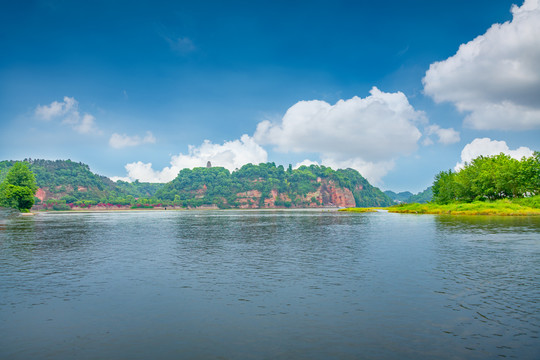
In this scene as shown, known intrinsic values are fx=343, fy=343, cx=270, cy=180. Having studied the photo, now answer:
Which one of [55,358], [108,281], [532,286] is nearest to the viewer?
[55,358]

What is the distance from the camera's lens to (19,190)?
417 feet

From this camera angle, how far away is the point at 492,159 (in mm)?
126438

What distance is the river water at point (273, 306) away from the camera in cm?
1267

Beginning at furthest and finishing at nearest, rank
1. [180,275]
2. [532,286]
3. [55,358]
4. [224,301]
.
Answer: [180,275], [532,286], [224,301], [55,358]

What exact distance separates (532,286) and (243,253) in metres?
23.2

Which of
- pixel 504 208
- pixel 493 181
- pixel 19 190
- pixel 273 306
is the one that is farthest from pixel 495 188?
pixel 19 190

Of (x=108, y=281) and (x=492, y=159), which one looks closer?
(x=108, y=281)

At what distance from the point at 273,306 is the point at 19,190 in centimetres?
14398

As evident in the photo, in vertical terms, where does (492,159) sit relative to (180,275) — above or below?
above

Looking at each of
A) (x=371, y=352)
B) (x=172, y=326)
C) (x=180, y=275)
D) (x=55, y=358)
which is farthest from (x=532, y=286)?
(x=55, y=358)

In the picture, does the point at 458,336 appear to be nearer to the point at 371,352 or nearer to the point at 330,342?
the point at 371,352

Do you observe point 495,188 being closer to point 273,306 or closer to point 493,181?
point 493,181

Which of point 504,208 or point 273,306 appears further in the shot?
point 504,208

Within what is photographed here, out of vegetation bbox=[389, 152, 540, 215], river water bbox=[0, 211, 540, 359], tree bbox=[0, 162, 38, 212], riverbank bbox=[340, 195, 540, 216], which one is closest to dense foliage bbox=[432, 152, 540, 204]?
vegetation bbox=[389, 152, 540, 215]
